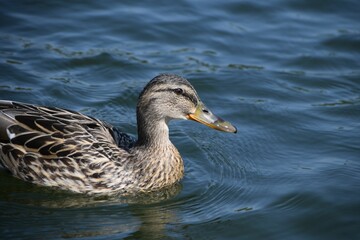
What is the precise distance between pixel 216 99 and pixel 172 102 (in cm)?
309

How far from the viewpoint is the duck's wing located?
922 cm

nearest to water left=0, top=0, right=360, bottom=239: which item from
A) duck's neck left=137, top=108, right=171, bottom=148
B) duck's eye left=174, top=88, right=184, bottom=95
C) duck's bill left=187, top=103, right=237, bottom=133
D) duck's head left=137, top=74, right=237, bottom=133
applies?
duck's neck left=137, top=108, right=171, bottom=148

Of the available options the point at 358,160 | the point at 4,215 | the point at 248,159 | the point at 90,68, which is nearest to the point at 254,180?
the point at 248,159

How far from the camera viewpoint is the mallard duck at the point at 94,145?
30.3ft

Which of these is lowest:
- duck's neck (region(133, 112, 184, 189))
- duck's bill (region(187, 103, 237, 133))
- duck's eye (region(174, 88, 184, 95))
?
duck's neck (region(133, 112, 184, 189))

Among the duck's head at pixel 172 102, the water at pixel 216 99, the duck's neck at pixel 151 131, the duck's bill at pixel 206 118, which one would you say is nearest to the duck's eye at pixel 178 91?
the duck's head at pixel 172 102

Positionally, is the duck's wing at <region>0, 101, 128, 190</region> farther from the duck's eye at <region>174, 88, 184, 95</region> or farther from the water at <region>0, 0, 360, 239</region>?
the duck's eye at <region>174, 88, 184, 95</region>

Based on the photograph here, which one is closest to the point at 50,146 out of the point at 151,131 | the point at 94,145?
the point at 94,145

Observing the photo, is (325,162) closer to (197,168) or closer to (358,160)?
(358,160)

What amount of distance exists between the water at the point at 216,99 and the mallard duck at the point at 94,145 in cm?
25

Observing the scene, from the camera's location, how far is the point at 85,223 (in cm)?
854

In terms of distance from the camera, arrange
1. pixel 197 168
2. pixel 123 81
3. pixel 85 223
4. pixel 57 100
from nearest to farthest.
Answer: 1. pixel 85 223
2. pixel 197 168
3. pixel 57 100
4. pixel 123 81

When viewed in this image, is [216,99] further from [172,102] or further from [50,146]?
[50,146]

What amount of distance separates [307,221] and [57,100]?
5211 mm
